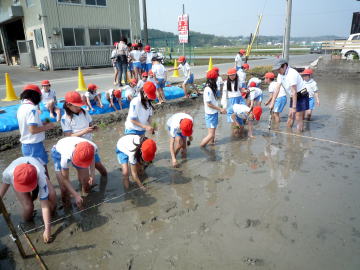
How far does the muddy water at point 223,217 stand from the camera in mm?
2695

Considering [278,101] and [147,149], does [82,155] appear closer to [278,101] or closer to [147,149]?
[147,149]

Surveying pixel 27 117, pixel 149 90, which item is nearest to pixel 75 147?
pixel 27 117

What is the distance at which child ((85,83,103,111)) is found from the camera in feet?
23.8

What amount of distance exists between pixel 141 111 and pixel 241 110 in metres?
2.23

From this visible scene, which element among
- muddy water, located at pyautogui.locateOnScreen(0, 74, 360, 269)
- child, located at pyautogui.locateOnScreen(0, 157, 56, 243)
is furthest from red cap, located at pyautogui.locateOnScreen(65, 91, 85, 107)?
muddy water, located at pyautogui.locateOnScreen(0, 74, 360, 269)

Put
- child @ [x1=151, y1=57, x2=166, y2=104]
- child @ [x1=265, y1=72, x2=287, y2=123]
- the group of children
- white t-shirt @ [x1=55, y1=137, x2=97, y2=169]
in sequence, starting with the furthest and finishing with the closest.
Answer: child @ [x1=151, y1=57, x2=166, y2=104], child @ [x1=265, y1=72, x2=287, y2=123], white t-shirt @ [x1=55, y1=137, x2=97, y2=169], the group of children

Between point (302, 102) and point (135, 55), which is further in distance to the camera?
point (135, 55)

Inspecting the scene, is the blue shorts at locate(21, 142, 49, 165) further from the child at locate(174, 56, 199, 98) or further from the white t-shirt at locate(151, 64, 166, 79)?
the child at locate(174, 56, 199, 98)

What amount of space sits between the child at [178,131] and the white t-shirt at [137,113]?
0.47 m

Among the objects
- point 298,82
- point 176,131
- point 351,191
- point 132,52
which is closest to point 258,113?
point 298,82

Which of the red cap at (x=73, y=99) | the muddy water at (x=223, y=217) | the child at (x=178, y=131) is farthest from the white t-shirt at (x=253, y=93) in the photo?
the red cap at (x=73, y=99)

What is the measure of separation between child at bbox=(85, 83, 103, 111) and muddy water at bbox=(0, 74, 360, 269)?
2.38 metres

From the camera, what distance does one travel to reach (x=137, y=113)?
4297 millimetres

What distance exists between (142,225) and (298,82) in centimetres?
461
